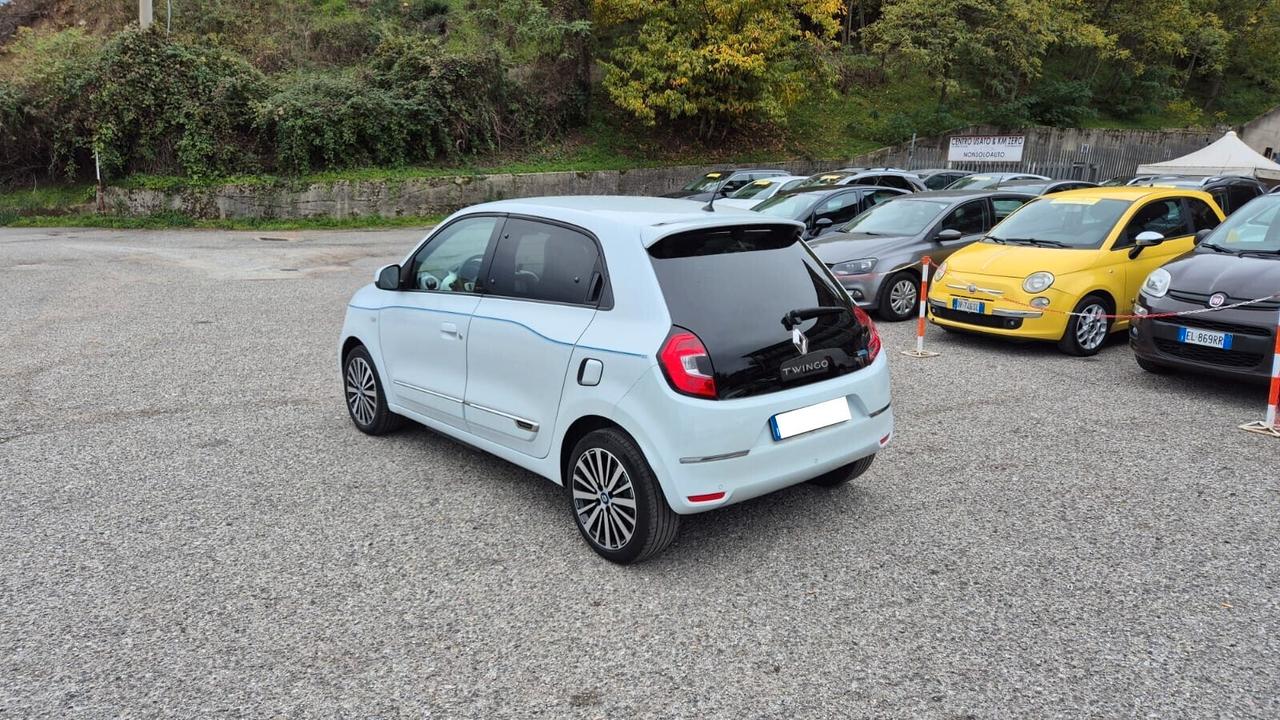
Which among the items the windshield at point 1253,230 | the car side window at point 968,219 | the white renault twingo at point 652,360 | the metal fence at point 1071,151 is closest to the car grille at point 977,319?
the windshield at point 1253,230

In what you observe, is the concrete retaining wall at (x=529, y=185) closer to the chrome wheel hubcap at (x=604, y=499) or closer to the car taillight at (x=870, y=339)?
the car taillight at (x=870, y=339)

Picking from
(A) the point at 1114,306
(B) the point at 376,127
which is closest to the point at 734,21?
(B) the point at 376,127

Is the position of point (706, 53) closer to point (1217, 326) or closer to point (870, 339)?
point (1217, 326)

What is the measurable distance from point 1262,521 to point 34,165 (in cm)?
2779

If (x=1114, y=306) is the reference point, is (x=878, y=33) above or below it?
above

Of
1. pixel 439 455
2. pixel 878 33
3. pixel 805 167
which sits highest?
pixel 878 33

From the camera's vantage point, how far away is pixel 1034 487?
496 cm

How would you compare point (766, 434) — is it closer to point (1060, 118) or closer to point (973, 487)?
point (973, 487)

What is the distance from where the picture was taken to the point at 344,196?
23.2 m

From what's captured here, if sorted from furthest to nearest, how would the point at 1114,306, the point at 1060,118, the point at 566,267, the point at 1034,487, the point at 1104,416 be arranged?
the point at 1060,118
the point at 1114,306
the point at 1104,416
the point at 1034,487
the point at 566,267

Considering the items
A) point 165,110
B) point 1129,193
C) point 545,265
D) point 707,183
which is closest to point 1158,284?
point 1129,193

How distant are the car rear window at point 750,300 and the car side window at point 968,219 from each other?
7050 mm

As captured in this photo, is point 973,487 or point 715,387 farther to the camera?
point 973,487

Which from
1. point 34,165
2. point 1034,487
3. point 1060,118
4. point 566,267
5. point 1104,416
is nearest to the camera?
point 566,267
